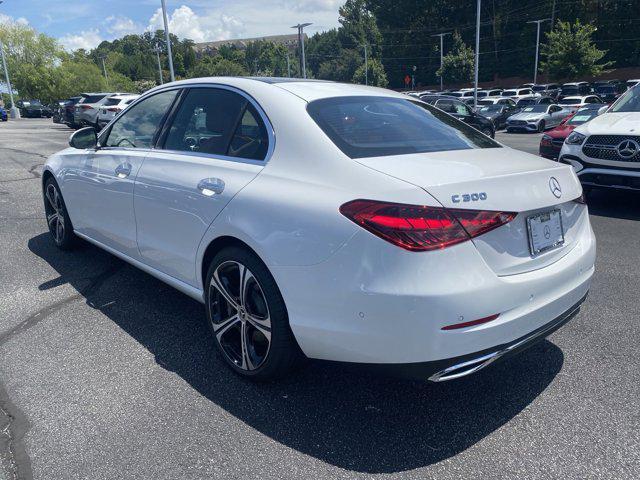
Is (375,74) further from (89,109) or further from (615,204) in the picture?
(615,204)

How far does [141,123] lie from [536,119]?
77.0 feet

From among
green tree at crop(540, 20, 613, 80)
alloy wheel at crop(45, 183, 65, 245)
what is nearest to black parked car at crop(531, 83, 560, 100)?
green tree at crop(540, 20, 613, 80)

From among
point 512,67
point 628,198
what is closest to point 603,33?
point 512,67

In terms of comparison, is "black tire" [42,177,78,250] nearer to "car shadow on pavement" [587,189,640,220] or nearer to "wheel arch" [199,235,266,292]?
"wheel arch" [199,235,266,292]

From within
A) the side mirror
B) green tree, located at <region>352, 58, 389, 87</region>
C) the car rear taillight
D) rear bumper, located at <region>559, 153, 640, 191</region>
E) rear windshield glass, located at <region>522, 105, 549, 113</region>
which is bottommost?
rear windshield glass, located at <region>522, 105, 549, 113</region>

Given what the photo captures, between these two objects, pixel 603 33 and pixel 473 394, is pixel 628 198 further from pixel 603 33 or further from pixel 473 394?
pixel 603 33

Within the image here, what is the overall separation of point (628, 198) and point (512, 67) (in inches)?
2759

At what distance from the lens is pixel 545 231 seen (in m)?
2.57

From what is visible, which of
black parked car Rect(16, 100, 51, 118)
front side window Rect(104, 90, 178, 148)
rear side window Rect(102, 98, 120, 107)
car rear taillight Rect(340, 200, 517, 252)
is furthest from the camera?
black parked car Rect(16, 100, 51, 118)

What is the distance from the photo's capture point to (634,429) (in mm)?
2496

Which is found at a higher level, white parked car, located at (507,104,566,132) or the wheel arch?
the wheel arch

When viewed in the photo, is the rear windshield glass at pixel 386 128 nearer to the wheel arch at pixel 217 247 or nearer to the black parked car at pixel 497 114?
the wheel arch at pixel 217 247

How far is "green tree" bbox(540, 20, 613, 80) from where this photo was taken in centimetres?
4675

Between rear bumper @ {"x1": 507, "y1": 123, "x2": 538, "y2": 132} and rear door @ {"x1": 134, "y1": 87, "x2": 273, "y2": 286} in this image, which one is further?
rear bumper @ {"x1": 507, "y1": 123, "x2": 538, "y2": 132}
